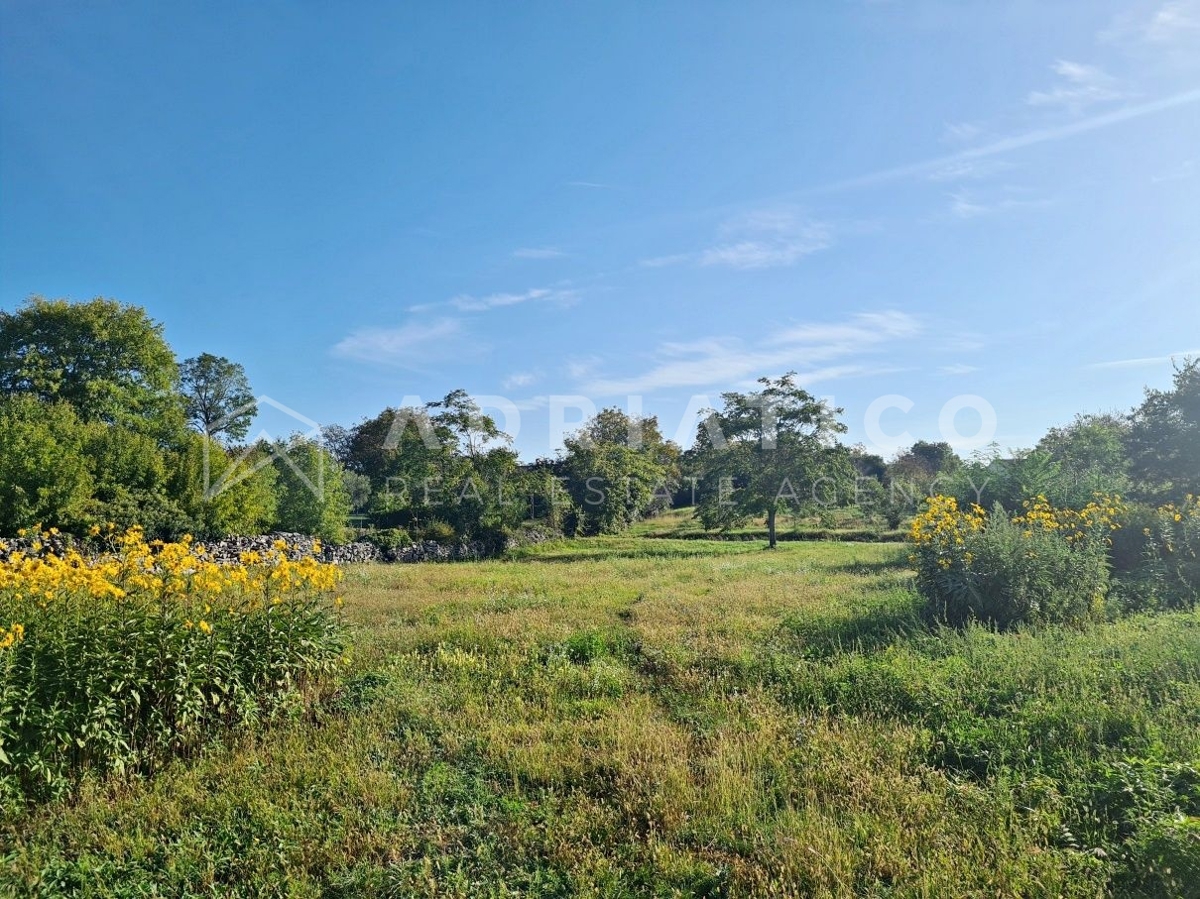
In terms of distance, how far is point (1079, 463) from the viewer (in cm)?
2438

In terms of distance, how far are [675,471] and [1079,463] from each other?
113 ft

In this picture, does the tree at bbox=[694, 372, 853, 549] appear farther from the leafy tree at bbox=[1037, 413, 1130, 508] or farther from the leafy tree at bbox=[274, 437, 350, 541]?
the leafy tree at bbox=[274, 437, 350, 541]

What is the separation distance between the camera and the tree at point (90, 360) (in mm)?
27938

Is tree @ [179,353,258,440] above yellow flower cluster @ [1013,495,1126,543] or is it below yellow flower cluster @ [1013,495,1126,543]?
above

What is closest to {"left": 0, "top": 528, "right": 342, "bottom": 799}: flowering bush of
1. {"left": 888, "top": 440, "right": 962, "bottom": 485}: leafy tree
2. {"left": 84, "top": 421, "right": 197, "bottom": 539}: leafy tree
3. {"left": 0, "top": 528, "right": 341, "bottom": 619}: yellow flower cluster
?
{"left": 0, "top": 528, "right": 341, "bottom": 619}: yellow flower cluster

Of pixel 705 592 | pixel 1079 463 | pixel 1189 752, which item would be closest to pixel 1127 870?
pixel 1189 752

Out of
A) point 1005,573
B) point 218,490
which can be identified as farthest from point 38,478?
point 1005,573

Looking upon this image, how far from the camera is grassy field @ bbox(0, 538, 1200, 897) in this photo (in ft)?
11.8

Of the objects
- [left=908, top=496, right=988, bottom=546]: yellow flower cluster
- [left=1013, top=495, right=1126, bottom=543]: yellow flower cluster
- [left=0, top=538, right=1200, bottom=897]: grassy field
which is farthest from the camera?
[left=1013, top=495, right=1126, bottom=543]: yellow flower cluster

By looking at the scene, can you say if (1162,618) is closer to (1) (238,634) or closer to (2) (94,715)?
(1) (238,634)

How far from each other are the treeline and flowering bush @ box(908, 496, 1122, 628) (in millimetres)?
7276

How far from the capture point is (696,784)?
15.1 feet

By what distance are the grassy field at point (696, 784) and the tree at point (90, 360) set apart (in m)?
29.4

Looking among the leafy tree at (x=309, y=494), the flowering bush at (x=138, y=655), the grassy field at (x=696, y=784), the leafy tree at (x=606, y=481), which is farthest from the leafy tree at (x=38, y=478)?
the leafy tree at (x=606, y=481)
